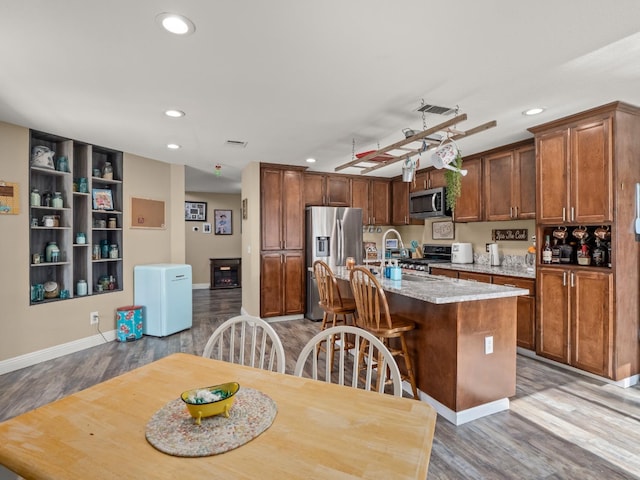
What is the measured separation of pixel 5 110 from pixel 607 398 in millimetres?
5357

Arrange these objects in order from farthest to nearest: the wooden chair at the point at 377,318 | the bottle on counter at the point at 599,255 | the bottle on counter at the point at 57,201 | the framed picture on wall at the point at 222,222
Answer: the framed picture on wall at the point at 222,222, the bottle on counter at the point at 57,201, the bottle on counter at the point at 599,255, the wooden chair at the point at 377,318

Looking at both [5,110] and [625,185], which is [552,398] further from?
[5,110]

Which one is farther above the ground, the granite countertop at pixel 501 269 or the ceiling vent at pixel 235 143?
the ceiling vent at pixel 235 143

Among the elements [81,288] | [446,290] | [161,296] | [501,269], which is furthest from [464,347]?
[81,288]

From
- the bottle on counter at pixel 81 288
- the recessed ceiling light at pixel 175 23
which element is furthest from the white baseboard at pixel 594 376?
the bottle on counter at pixel 81 288

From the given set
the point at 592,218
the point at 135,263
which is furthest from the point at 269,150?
the point at 592,218

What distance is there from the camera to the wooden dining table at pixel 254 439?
846 millimetres

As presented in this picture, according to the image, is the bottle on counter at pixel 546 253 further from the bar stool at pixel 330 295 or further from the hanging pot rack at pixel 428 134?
the bar stool at pixel 330 295

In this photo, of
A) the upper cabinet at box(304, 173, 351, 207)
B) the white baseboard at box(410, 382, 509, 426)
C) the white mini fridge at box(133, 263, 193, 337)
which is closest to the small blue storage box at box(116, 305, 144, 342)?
the white mini fridge at box(133, 263, 193, 337)

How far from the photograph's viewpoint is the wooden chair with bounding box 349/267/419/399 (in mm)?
2471

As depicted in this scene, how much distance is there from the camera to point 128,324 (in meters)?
4.24

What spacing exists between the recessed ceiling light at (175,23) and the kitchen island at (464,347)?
200 centimetres

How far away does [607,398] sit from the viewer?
8.77ft

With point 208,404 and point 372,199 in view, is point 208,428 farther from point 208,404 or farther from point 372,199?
point 372,199
